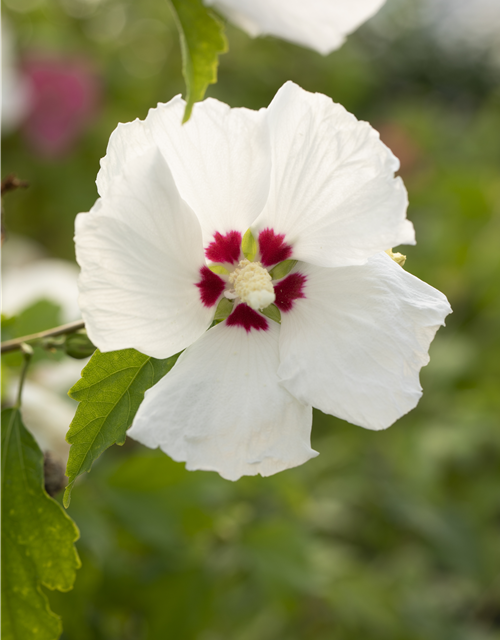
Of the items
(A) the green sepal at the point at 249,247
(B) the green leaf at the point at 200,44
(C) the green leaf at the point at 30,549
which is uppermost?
(B) the green leaf at the point at 200,44

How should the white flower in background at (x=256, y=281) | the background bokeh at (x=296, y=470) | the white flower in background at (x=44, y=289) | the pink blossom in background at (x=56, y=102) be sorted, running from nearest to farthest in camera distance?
the white flower in background at (x=256, y=281) < the background bokeh at (x=296, y=470) < the white flower in background at (x=44, y=289) < the pink blossom in background at (x=56, y=102)

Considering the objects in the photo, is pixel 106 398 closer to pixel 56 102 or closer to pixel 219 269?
pixel 219 269

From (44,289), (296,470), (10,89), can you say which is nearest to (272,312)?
(44,289)

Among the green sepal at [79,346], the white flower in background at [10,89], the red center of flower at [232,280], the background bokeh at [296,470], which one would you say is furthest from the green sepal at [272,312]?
the white flower in background at [10,89]

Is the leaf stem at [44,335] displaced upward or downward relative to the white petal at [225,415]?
downward

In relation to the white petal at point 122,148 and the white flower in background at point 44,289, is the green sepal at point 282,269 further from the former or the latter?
the white flower in background at point 44,289

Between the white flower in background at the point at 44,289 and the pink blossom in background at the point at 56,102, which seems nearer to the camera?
the white flower in background at the point at 44,289
